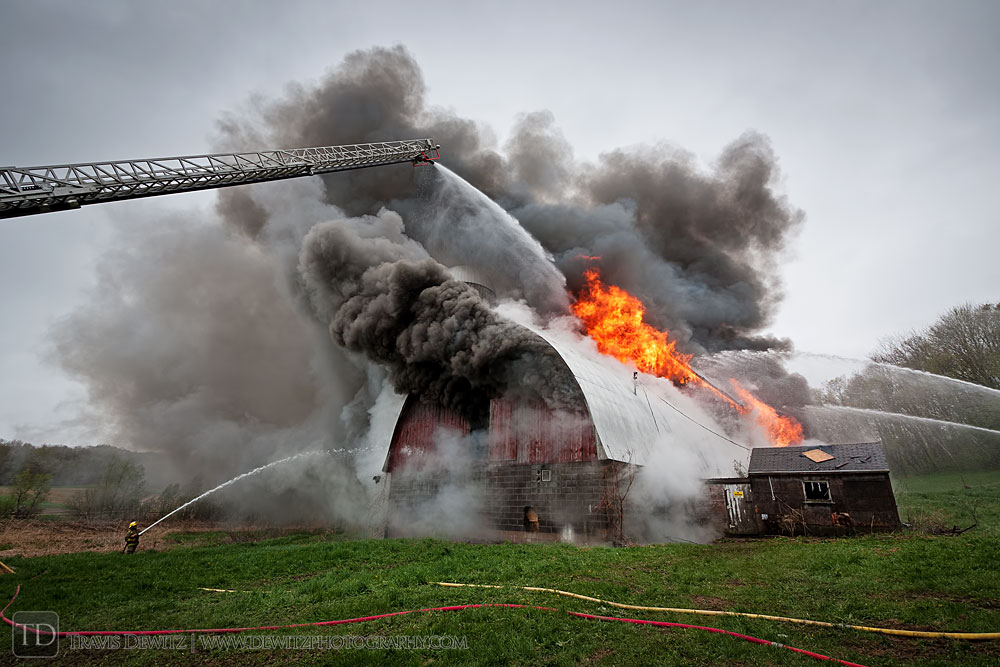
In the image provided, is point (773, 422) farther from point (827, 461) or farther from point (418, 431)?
point (418, 431)

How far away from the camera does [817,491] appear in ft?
57.0

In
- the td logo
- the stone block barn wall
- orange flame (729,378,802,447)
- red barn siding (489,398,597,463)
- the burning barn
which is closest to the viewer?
the td logo

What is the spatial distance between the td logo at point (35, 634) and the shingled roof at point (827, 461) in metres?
20.5

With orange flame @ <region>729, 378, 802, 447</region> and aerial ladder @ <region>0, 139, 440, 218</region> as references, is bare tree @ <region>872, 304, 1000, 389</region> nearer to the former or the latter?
orange flame @ <region>729, 378, 802, 447</region>

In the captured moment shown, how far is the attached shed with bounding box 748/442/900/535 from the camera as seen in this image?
53.3ft

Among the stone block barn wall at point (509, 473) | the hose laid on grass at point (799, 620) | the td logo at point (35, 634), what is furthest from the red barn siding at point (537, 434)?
the td logo at point (35, 634)

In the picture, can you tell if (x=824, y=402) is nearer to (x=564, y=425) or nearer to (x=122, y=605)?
(x=564, y=425)

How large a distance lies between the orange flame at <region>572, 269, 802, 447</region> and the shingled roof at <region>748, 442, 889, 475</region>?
37.0 feet

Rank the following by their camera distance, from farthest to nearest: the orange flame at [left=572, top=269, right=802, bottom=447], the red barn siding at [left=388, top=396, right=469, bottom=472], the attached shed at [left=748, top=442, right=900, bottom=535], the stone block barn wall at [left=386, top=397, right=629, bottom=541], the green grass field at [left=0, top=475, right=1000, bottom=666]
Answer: the orange flame at [left=572, top=269, right=802, bottom=447] < the red barn siding at [left=388, top=396, right=469, bottom=472] < the stone block barn wall at [left=386, top=397, right=629, bottom=541] < the attached shed at [left=748, top=442, right=900, bottom=535] < the green grass field at [left=0, top=475, right=1000, bottom=666]

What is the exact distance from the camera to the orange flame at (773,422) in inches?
1335

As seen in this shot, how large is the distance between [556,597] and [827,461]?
48.1ft

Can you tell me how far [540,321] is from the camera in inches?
1265

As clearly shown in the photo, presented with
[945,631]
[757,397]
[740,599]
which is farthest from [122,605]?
[757,397]

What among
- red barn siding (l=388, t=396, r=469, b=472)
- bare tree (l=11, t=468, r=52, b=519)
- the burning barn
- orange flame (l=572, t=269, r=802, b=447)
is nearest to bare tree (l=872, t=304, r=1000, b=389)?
orange flame (l=572, t=269, r=802, b=447)
